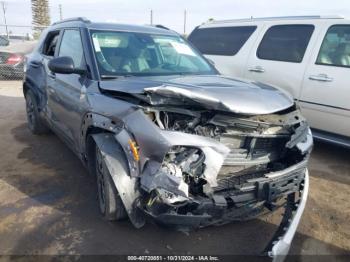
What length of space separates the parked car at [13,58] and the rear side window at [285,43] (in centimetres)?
837

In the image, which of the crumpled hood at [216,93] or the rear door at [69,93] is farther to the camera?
the rear door at [69,93]

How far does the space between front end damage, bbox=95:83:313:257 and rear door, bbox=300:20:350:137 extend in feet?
6.72

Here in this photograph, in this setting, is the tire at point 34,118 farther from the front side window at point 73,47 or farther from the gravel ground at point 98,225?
the front side window at point 73,47

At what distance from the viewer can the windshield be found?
350cm

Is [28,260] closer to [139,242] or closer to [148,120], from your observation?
[139,242]

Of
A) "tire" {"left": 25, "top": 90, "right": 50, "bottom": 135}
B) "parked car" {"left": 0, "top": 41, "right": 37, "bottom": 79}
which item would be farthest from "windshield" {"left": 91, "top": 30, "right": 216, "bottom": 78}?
"parked car" {"left": 0, "top": 41, "right": 37, "bottom": 79}

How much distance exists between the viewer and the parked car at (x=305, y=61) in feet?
15.3

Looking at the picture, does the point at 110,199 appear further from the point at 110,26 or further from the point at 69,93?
the point at 110,26

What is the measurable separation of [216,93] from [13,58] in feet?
35.0

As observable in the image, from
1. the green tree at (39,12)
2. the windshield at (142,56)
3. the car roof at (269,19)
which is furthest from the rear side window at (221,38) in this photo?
the green tree at (39,12)

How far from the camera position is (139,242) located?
2932 millimetres

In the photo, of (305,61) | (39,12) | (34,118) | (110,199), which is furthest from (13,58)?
(39,12)

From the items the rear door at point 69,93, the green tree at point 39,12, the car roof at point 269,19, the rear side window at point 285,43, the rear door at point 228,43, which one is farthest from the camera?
the green tree at point 39,12

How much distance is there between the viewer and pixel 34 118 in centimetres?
561
